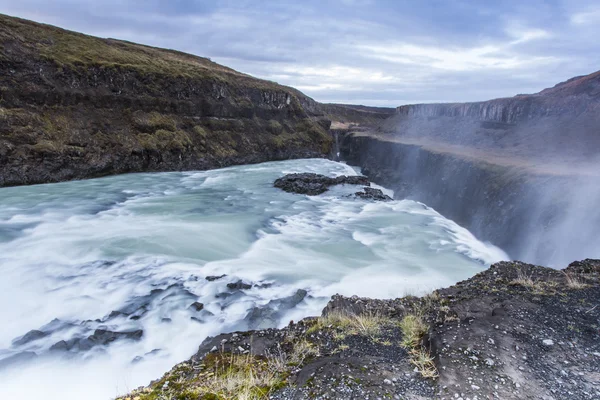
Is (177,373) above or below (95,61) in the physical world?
below

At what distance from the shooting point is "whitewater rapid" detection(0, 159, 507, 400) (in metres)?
6.87

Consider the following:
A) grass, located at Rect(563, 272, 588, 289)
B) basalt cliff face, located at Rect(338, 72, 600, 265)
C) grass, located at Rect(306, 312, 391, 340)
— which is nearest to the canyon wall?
basalt cliff face, located at Rect(338, 72, 600, 265)

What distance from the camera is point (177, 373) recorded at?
494cm

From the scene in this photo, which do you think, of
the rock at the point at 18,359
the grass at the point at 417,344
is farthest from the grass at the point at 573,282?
the rock at the point at 18,359

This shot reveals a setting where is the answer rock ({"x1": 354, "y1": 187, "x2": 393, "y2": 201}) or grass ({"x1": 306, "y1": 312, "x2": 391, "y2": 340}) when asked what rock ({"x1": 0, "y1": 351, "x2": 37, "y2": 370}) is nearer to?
grass ({"x1": 306, "y1": 312, "x2": 391, "y2": 340})

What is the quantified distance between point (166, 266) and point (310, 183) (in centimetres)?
1647

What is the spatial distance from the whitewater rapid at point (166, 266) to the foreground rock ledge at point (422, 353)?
1.73 m

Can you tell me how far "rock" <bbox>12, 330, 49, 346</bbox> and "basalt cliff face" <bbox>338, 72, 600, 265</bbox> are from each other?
18374mm

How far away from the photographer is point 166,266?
11289mm

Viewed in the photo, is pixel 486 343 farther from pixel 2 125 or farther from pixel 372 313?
pixel 2 125

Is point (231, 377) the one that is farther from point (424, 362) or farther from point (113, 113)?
point (113, 113)

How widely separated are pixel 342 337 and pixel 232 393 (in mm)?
2185

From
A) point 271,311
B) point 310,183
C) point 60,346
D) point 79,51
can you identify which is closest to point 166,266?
point 60,346

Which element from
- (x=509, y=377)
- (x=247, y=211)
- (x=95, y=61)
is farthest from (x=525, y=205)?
(x=95, y=61)
